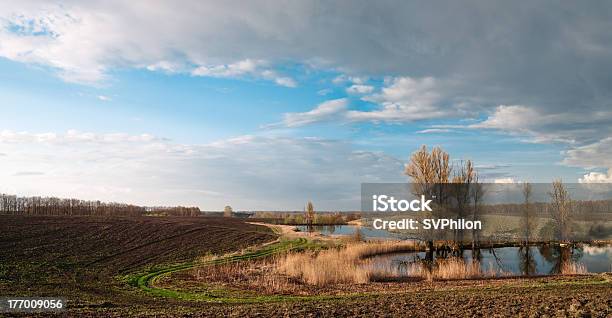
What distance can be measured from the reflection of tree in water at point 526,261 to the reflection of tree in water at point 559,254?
1243mm

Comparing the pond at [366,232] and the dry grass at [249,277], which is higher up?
the dry grass at [249,277]

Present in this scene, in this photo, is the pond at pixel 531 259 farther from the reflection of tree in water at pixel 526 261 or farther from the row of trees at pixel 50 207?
the row of trees at pixel 50 207

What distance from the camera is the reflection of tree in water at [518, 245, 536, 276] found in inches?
1201

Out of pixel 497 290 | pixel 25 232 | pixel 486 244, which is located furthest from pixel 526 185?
pixel 25 232

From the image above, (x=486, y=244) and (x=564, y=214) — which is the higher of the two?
(x=564, y=214)

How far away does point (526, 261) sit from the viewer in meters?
36.0

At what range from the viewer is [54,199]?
9794cm

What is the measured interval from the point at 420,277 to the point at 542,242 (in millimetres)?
33774

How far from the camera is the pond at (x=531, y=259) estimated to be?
3084 centimetres

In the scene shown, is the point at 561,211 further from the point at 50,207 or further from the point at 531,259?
the point at 50,207

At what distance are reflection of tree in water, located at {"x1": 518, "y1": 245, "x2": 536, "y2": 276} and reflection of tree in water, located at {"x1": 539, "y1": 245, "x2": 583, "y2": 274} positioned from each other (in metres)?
1.24

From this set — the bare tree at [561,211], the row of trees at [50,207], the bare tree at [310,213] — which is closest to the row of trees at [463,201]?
the bare tree at [561,211]

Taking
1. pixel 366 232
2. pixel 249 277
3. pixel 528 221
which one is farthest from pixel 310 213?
pixel 249 277

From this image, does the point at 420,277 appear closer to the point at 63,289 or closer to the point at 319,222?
the point at 63,289
